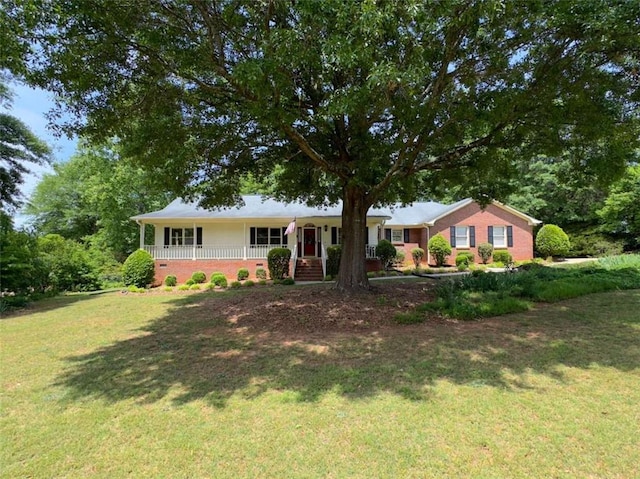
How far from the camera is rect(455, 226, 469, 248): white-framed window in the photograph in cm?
2430

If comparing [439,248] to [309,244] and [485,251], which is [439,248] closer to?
[485,251]

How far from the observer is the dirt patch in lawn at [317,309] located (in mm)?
8164

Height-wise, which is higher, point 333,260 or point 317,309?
point 333,260

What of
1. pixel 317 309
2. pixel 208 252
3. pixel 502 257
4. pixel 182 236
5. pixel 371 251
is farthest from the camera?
pixel 502 257

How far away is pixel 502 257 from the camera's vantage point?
76.3 feet

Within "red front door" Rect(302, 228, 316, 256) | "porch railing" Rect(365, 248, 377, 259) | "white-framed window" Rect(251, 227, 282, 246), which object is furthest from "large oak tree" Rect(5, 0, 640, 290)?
"red front door" Rect(302, 228, 316, 256)

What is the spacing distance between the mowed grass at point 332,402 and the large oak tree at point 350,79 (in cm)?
400

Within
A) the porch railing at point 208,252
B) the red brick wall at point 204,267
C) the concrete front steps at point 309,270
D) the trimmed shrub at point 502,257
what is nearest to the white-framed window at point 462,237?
the trimmed shrub at point 502,257

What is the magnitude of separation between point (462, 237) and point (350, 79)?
18938mm

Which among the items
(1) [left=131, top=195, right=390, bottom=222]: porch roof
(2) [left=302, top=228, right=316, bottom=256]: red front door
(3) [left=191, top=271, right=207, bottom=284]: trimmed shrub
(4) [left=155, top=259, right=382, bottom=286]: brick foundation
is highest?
(1) [left=131, top=195, right=390, bottom=222]: porch roof

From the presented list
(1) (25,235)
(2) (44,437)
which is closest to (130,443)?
(2) (44,437)

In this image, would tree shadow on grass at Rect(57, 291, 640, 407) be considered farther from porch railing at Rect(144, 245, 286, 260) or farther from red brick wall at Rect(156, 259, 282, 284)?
porch railing at Rect(144, 245, 286, 260)

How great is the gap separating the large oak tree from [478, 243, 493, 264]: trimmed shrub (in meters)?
13.8

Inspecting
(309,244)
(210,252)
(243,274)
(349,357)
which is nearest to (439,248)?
(309,244)
